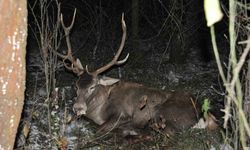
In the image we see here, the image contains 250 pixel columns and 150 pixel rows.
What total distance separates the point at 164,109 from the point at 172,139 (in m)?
0.74

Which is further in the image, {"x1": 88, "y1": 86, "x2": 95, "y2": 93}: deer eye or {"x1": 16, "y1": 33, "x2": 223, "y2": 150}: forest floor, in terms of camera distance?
{"x1": 88, "y1": 86, "x2": 95, "y2": 93}: deer eye

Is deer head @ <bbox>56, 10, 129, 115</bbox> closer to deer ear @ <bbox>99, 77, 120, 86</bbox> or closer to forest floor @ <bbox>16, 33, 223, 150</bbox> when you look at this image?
deer ear @ <bbox>99, 77, 120, 86</bbox>

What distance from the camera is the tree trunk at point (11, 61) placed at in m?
4.03

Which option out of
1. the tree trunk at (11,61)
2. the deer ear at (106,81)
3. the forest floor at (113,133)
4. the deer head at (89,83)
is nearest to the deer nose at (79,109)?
the deer head at (89,83)

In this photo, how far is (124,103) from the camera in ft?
27.0

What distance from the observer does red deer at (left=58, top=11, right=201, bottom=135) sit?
25.8 ft

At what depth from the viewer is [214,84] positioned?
33.8 feet

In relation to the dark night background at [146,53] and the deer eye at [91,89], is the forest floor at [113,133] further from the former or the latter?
the deer eye at [91,89]

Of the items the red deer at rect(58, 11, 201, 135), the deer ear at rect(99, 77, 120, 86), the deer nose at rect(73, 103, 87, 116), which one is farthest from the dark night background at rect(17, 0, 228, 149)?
the deer ear at rect(99, 77, 120, 86)

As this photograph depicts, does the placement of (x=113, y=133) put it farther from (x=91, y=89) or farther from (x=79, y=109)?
(x=91, y=89)

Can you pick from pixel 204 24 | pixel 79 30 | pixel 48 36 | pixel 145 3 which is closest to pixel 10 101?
pixel 48 36

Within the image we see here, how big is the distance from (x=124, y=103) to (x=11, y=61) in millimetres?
4231

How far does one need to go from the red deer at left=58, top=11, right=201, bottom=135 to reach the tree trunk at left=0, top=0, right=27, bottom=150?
344 cm

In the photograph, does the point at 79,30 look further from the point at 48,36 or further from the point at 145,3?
the point at 48,36
